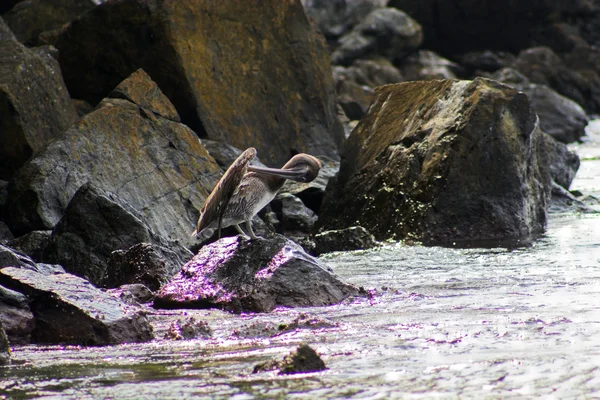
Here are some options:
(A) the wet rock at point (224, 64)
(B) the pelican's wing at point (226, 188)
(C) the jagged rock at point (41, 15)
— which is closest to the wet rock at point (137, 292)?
(B) the pelican's wing at point (226, 188)

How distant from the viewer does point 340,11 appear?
3788 cm

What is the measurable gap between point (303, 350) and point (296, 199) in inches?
300

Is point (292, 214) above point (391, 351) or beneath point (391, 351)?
beneath

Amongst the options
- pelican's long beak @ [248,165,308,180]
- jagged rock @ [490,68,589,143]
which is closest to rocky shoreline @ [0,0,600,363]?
pelican's long beak @ [248,165,308,180]

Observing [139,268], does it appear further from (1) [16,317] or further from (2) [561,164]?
(2) [561,164]

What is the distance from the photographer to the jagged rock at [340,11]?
37537mm

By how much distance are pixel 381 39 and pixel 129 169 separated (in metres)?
25.6

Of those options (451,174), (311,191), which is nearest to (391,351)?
(451,174)

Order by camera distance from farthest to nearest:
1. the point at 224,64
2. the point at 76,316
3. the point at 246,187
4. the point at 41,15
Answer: the point at 41,15
the point at 224,64
the point at 246,187
the point at 76,316

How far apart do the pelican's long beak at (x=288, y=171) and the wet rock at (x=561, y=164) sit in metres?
7.83

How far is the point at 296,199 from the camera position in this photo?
1202 centimetres

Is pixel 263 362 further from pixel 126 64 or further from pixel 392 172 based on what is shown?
pixel 126 64

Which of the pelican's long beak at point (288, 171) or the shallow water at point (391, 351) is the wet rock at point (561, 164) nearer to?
the shallow water at point (391, 351)

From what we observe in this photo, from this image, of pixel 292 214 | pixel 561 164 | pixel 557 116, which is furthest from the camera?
pixel 557 116
